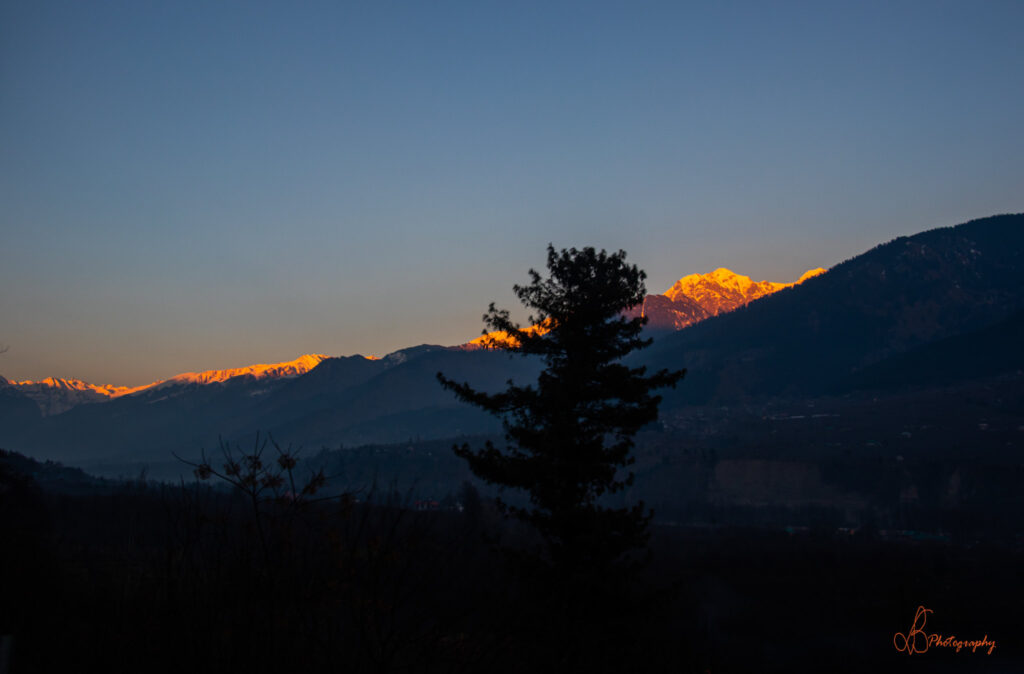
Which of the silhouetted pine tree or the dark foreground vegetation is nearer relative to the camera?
the dark foreground vegetation

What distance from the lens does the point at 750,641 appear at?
109m

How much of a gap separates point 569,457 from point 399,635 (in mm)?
18772

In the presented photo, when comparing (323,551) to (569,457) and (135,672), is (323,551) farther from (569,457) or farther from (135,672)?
(569,457)

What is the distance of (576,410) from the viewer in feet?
91.0

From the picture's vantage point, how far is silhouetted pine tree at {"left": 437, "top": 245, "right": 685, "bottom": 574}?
2636 centimetres

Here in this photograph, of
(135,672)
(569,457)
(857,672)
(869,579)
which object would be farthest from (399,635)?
(869,579)
